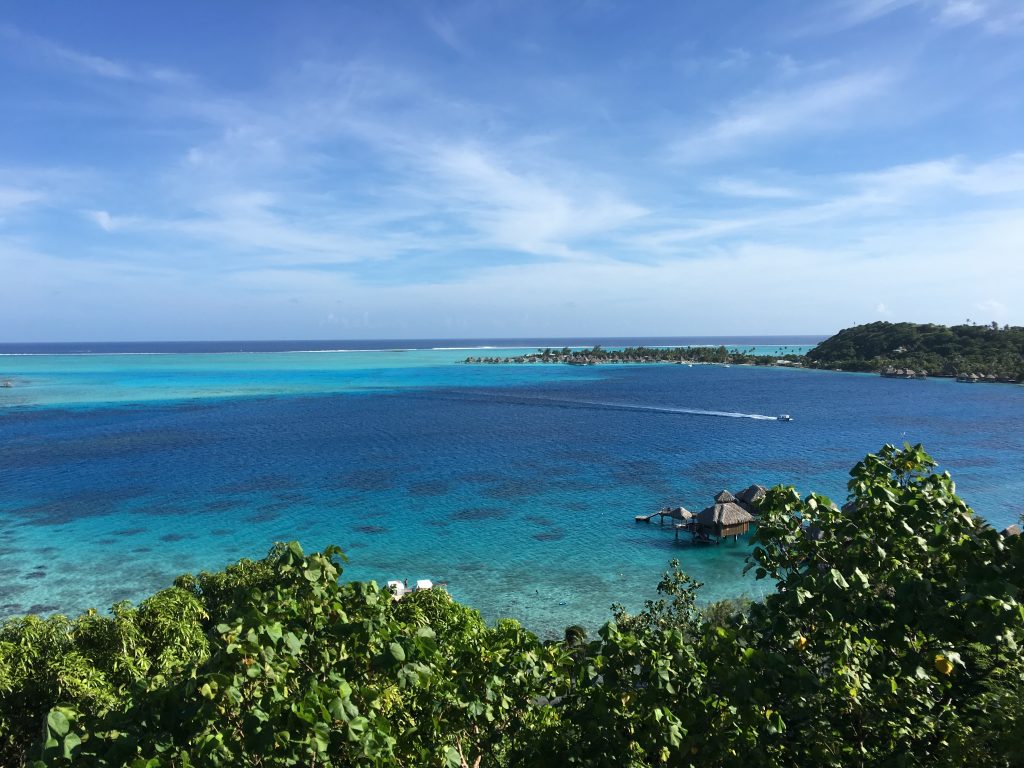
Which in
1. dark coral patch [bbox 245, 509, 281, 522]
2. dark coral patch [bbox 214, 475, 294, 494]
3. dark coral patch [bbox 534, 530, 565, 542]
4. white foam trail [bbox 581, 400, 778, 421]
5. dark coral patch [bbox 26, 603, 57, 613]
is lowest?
dark coral patch [bbox 26, 603, 57, 613]

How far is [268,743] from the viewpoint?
12.4 ft

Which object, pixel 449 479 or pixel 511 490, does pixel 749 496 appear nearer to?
pixel 511 490

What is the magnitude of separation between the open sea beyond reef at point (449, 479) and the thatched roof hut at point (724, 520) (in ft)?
2.90

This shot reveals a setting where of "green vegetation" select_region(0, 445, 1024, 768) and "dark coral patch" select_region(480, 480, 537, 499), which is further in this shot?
"dark coral patch" select_region(480, 480, 537, 499)

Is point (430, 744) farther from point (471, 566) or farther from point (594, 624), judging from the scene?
point (471, 566)

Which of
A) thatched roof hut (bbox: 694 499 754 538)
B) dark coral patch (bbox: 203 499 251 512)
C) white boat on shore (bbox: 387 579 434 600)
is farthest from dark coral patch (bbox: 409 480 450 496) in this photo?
thatched roof hut (bbox: 694 499 754 538)

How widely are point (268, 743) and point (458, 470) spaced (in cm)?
3848

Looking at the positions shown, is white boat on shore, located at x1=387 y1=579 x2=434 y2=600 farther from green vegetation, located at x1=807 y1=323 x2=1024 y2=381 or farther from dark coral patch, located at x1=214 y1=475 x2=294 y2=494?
green vegetation, located at x1=807 y1=323 x2=1024 y2=381

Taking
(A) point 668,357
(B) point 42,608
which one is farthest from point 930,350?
(B) point 42,608

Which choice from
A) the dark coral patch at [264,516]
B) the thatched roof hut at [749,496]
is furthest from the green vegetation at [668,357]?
the dark coral patch at [264,516]

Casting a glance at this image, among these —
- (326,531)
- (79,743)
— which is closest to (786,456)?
(326,531)

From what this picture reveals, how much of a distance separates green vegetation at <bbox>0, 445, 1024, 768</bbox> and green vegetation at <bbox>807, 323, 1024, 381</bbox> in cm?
12042

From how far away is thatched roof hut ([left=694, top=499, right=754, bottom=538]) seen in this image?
92.4 ft

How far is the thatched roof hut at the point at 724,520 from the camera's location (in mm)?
28156
